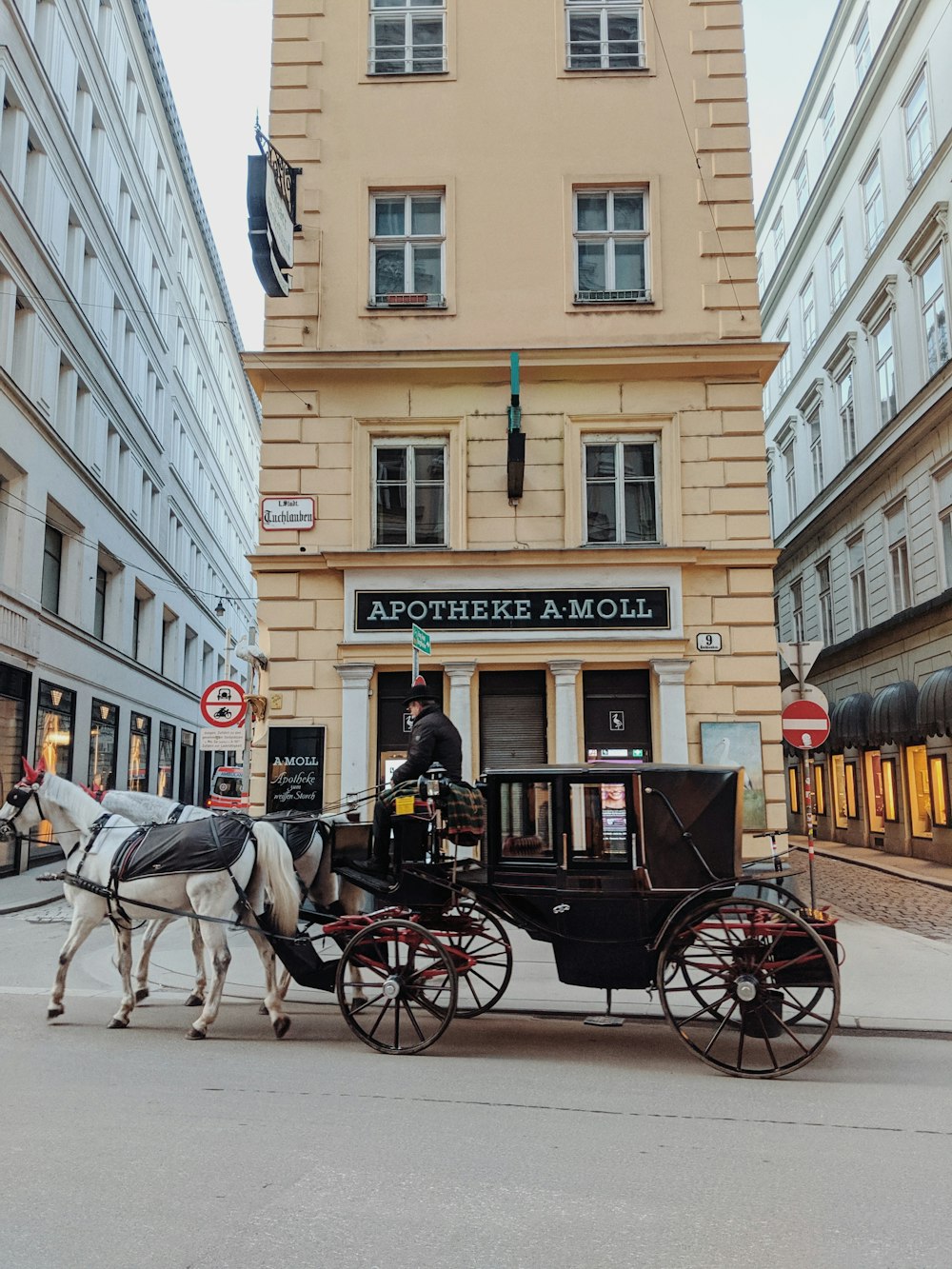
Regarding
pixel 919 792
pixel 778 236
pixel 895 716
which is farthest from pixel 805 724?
pixel 778 236

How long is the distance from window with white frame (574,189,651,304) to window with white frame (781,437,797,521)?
22.1 metres

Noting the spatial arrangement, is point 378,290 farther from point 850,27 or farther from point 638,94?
point 850,27

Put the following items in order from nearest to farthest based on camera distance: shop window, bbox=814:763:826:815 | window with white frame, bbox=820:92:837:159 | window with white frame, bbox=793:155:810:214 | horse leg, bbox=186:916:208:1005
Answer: horse leg, bbox=186:916:208:1005, window with white frame, bbox=820:92:837:159, shop window, bbox=814:763:826:815, window with white frame, bbox=793:155:810:214

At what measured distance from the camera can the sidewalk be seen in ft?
27.1

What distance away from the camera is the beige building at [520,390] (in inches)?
541

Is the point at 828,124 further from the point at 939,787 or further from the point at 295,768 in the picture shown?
the point at 295,768

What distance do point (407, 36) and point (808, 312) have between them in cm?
2196

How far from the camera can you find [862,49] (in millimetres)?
28234

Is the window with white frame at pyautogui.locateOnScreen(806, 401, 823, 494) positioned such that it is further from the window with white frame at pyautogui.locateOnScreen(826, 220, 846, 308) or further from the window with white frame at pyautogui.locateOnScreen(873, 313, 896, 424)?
the window with white frame at pyautogui.locateOnScreen(873, 313, 896, 424)

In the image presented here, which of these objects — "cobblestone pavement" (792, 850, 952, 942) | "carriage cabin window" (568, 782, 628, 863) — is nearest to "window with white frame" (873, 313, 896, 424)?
"cobblestone pavement" (792, 850, 952, 942)

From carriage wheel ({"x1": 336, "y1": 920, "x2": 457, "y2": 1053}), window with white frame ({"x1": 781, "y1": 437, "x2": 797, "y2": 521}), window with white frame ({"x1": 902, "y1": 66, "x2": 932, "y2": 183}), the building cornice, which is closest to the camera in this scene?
carriage wheel ({"x1": 336, "y1": 920, "x2": 457, "y2": 1053})

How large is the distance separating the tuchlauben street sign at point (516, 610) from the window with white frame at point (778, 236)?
2760cm

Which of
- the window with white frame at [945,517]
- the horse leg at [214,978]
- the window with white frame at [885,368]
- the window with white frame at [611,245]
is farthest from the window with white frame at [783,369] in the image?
the horse leg at [214,978]

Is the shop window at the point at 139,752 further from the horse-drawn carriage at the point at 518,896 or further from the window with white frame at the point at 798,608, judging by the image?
the horse-drawn carriage at the point at 518,896
